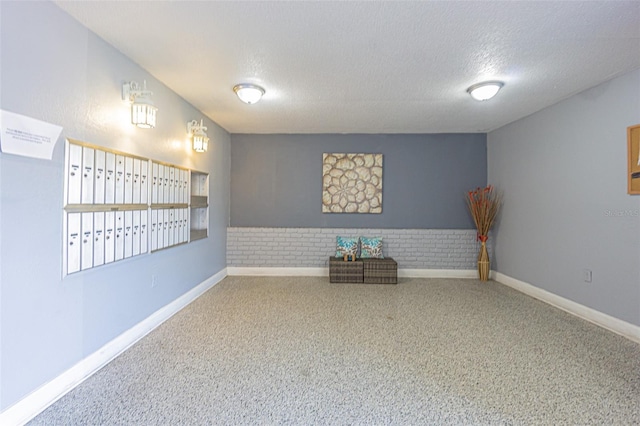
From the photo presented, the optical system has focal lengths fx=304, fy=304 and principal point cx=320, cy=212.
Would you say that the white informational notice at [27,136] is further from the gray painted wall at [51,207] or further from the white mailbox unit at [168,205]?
the white mailbox unit at [168,205]

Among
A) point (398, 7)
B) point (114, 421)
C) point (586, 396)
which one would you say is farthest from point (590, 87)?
point (114, 421)

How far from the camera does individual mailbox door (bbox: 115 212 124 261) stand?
237 cm

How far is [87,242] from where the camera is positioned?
2.09 metres

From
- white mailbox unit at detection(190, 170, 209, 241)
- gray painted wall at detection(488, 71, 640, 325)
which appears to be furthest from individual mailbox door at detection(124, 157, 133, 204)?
gray painted wall at detection(488, 71, 640, 325)

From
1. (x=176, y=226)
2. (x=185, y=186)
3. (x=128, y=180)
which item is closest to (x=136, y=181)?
(x=128, y=180)

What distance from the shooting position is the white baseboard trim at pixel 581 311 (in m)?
A: 2.75

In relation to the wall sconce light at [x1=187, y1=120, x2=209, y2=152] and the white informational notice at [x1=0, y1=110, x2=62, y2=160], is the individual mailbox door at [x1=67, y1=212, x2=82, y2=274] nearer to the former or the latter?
the white informational notice at [x1=0, y1=110, x2=62, y2=160]

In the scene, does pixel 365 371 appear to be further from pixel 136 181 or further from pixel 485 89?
pixel 485 89

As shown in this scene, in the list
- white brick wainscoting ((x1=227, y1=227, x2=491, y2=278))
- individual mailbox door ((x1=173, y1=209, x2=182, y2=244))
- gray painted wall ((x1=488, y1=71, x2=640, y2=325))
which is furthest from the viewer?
white brick wainscoting ((x1=227, y1=227, x2=491, y2=278))

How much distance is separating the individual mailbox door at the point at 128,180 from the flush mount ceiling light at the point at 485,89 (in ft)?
10.8

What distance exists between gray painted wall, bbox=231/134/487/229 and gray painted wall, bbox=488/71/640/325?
756 mm

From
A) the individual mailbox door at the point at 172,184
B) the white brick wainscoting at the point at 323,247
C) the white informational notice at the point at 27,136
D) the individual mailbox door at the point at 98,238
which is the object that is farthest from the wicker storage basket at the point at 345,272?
the white informational notice at the point at 27,136

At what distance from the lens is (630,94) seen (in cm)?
276

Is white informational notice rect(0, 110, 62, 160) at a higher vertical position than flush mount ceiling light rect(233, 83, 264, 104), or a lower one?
lower
